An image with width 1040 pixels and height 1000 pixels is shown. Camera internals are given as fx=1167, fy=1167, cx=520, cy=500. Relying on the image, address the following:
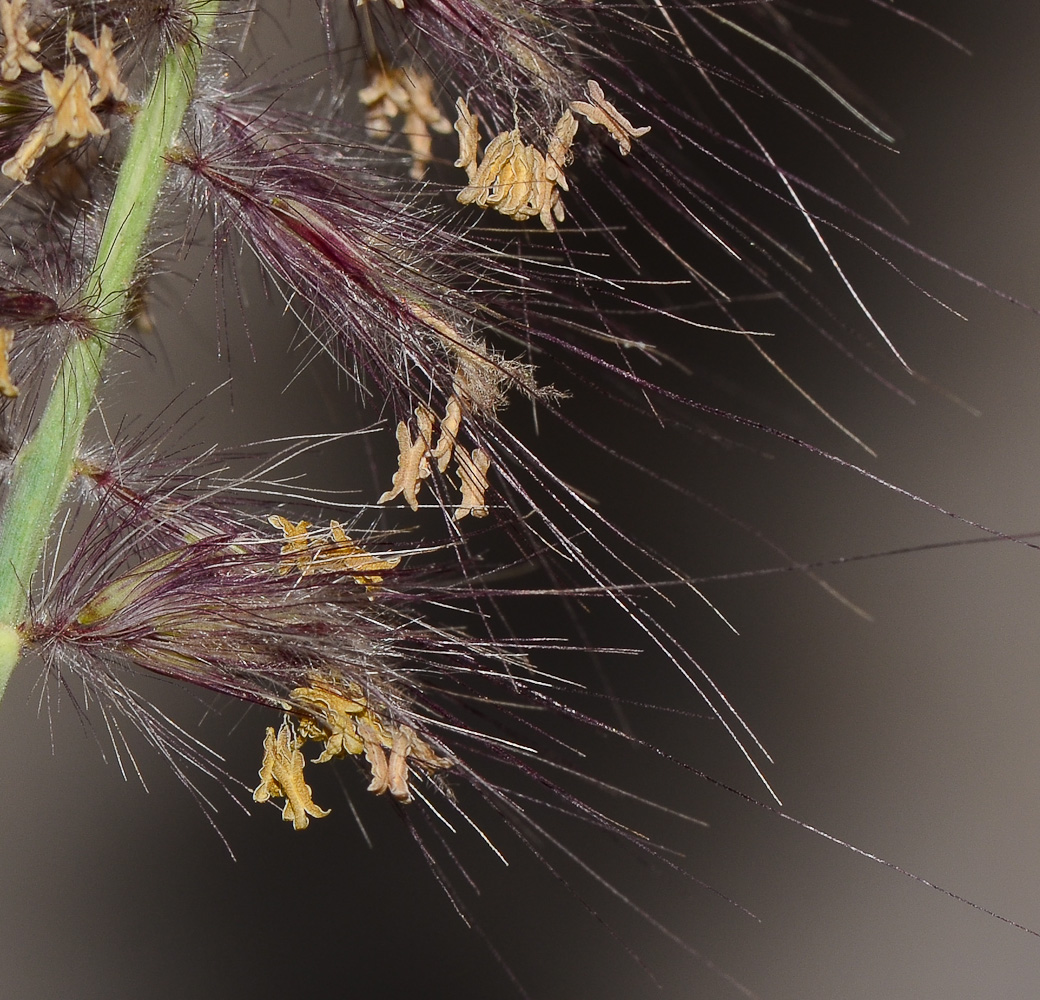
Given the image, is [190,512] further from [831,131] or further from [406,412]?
[831,131]

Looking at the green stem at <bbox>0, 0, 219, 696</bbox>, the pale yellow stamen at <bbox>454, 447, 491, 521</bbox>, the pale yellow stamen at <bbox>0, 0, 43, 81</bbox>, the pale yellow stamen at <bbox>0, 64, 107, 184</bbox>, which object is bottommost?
the pale yellow stamen at <bbox>454, 447, 491, 521</bbox>

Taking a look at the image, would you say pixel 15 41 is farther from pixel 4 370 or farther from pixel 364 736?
pixel 364 736

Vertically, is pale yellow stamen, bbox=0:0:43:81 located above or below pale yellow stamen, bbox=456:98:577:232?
above

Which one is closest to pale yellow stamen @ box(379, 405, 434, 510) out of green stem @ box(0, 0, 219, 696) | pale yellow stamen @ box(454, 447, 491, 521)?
pale yellow stamen @ box(454, 447, 491, 521)

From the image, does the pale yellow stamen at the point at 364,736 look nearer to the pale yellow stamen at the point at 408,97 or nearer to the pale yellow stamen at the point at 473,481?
the pale yellow stamen at the point at 473,481

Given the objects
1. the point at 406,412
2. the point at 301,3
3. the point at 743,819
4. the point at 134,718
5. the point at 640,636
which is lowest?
the point at 743,819

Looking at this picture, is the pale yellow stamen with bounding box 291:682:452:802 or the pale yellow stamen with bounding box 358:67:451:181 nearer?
the pale yellow stamen with bounding box 291:682:452:802

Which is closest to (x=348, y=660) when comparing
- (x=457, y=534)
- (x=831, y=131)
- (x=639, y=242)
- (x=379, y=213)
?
(x=457, y=534)

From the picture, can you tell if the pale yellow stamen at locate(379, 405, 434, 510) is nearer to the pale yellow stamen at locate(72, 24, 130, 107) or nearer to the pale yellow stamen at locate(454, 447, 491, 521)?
the pale yellow stamen at locate(454, 447, 491, 521)

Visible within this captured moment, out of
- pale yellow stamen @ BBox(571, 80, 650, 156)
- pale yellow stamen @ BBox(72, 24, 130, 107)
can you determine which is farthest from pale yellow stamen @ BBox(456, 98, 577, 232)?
pale yellow stamen @ BBox(72, 24, 130, 107)
